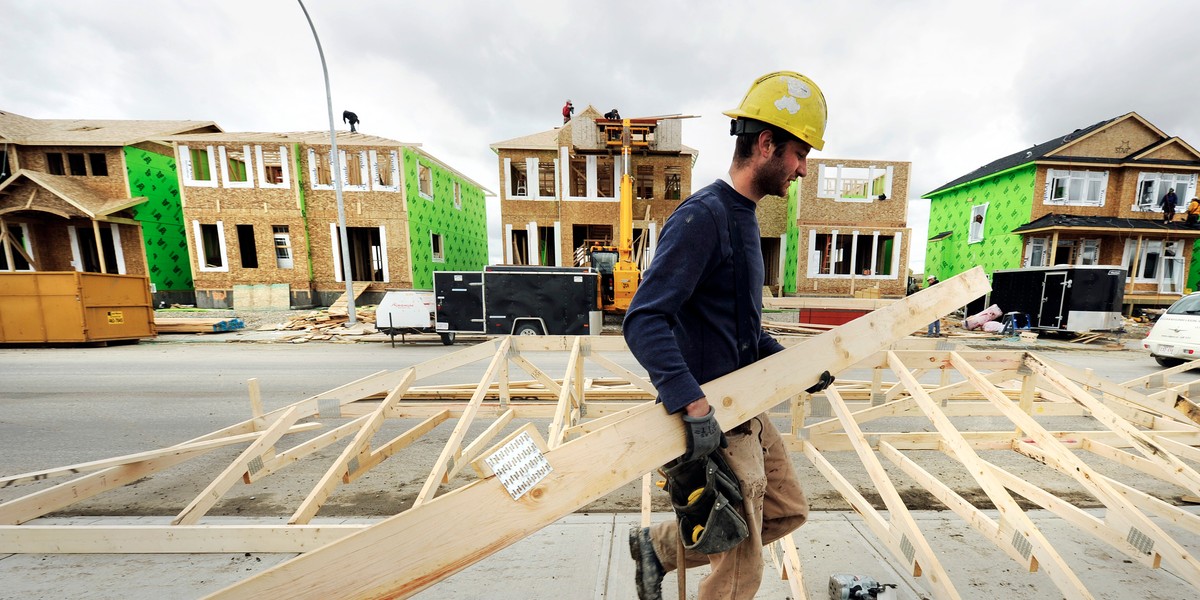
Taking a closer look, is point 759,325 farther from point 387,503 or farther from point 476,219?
point 476,219

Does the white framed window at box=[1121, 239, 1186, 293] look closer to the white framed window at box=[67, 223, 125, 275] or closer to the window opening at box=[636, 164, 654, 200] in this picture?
the window opening at box=[636, 164, 654, 200]

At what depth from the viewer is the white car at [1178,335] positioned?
7.39 m

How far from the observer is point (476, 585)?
2311 millimetres

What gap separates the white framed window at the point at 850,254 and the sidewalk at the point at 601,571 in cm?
1591

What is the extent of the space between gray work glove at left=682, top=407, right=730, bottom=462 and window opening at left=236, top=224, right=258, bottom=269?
844 inches

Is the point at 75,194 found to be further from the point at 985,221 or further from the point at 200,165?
the point at 985,221

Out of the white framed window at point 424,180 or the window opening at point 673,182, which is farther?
the window opening at point 673,182

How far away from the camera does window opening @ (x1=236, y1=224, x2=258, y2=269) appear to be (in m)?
16.7

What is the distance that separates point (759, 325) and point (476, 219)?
1016 inches

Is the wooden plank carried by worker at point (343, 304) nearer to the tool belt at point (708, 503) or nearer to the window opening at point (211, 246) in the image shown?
the window opening at point (211, 246)

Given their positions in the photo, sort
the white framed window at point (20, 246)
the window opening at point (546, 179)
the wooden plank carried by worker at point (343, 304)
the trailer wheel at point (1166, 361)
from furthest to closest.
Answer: the window opening at point (546, 179) < the white framed window at point (20, 246) < the wooden plank carried by worker at point (343, 304) < the trailer wheel at point (1166, 361)

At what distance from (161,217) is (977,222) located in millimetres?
39125

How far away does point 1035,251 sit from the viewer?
56.8ft

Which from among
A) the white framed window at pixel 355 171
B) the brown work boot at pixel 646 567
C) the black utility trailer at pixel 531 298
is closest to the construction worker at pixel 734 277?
the brown work boot at pixel 646 567
